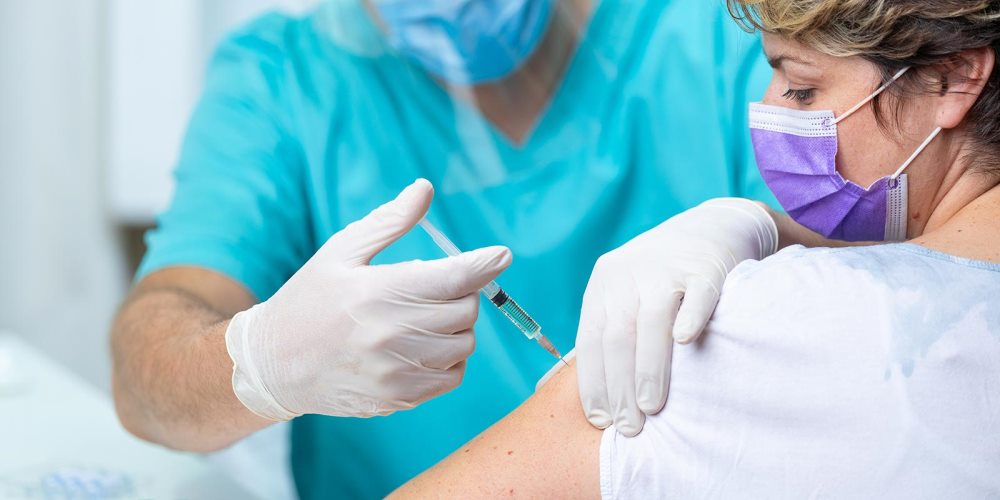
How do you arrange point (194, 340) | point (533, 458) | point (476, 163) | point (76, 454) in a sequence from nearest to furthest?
point (533, 458)
point (194, 340)
point (76, 454)
point (476, 163)

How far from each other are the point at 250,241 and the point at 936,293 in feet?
3.37

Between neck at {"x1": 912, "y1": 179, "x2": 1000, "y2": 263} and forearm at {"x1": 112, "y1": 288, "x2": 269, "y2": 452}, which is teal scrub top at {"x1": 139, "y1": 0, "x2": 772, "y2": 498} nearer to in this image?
forearm at {"x1": 112, "y1": 288, "x2": 269, "y2": 452}

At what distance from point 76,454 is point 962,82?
1349 millimetres

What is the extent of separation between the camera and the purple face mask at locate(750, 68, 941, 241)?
0.99m

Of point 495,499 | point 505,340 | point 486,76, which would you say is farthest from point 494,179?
point 495,499

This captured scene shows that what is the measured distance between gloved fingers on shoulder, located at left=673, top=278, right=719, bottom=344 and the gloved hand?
0.60 ft

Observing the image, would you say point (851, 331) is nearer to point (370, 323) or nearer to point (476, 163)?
point (370, 323)

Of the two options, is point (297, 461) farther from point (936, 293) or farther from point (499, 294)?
point (936, 293)

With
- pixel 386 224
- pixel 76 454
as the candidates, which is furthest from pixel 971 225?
pixel 76 454

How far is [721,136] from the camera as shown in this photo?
5.17 ft

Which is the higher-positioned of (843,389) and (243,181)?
(243,181)

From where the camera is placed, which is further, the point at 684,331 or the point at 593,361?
the point at 593,361

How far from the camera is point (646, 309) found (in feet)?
3.00

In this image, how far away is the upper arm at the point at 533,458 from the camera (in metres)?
0.88
